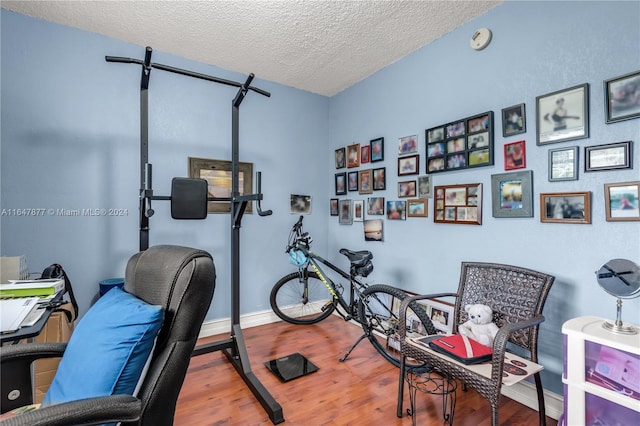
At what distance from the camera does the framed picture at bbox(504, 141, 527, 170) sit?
1.94 m

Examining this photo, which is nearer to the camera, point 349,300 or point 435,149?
point 435,149

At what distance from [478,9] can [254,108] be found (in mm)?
2079

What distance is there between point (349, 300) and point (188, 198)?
1.89m

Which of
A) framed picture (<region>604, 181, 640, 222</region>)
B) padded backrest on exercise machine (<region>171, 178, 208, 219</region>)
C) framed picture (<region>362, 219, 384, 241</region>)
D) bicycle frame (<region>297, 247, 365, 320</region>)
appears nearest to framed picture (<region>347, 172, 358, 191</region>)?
framed picture (<region>362, 219, 384, 241</region>)

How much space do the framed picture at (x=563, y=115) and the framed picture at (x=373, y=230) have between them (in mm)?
1461

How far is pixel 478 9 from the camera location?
2111mm

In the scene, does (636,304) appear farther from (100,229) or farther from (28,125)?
(28,125)

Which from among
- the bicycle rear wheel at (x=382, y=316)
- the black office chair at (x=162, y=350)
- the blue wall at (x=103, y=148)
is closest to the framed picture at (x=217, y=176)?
the blue wall at (x=103, y=148)

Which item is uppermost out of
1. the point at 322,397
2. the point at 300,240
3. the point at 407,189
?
the point at 407,189

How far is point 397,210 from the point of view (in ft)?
9.19

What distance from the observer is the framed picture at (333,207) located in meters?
3.53

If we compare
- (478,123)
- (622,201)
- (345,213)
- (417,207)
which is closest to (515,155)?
(478,123)

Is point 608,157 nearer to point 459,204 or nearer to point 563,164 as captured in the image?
point 563,164

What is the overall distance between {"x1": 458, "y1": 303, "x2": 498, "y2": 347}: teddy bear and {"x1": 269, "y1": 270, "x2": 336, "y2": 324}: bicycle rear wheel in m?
1.44
